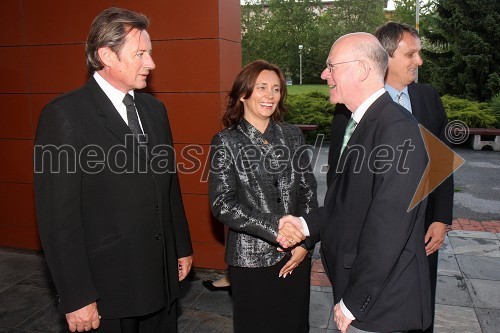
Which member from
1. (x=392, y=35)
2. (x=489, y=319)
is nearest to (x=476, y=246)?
(x=489, y=319)

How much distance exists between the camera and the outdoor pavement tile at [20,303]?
4.09 m

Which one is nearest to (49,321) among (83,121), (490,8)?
(83,121)

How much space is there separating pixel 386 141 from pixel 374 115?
0.15m

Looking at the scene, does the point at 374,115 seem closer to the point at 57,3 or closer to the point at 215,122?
the point at 215,122

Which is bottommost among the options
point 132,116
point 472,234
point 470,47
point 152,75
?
point 472,234

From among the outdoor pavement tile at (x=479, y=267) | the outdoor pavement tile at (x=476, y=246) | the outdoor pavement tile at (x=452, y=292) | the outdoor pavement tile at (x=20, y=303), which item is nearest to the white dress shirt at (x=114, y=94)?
the outdoor pavement tile at (x=20, y=303)

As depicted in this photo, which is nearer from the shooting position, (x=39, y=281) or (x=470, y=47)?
(x=39, y=281)

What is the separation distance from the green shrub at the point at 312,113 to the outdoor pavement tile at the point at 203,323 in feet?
38.6

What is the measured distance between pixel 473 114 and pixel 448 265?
34.9ft

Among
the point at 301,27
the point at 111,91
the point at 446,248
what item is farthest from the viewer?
the point at 301,27

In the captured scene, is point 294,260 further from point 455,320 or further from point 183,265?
point 455,320

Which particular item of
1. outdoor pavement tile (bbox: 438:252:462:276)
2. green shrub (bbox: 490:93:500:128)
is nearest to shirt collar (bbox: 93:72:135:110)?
outdoor pavement tile (bbox: 438:252:462:276)

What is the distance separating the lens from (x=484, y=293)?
14.9ft

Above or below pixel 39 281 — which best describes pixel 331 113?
above
